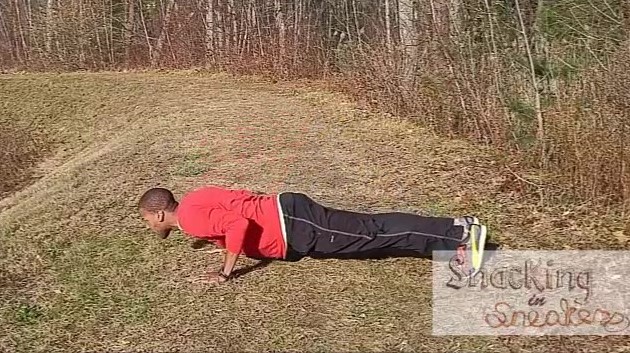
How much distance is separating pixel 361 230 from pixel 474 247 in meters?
0.64

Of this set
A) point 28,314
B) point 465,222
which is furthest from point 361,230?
point 28,314

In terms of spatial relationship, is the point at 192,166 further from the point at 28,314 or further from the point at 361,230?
the point at 361,230

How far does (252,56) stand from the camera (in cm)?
1261

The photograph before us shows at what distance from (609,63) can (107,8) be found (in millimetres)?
11271

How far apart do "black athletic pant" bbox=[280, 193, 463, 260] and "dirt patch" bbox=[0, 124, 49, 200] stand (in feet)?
14.5

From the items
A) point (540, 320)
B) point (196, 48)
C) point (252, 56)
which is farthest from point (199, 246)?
point (196, 48)

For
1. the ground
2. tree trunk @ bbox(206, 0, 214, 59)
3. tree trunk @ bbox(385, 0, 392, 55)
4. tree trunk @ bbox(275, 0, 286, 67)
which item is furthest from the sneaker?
tree trunk @ bbox(206, 0, 214, 59)

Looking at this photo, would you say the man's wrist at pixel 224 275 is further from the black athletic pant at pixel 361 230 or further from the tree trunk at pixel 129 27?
the tree trunk at pixel 129 27

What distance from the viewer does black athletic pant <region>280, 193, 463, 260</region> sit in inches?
189

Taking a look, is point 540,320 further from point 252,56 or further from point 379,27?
point 252,56

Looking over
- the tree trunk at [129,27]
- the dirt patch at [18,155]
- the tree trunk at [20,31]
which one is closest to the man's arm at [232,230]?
the dirt patch at [18,155]

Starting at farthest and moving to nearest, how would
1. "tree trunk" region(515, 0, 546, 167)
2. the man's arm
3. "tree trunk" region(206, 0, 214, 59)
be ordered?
1. "tree trunk" region(206, 0, 214, 59)
2. "tree trunk" region(515, 0, 546, 167)
3. the man's arm

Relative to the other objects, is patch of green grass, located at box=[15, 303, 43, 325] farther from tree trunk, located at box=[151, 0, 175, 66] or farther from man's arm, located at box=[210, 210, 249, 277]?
tree trunk, located at box=[151, 0, 175, 66]

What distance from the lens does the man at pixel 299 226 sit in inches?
188
